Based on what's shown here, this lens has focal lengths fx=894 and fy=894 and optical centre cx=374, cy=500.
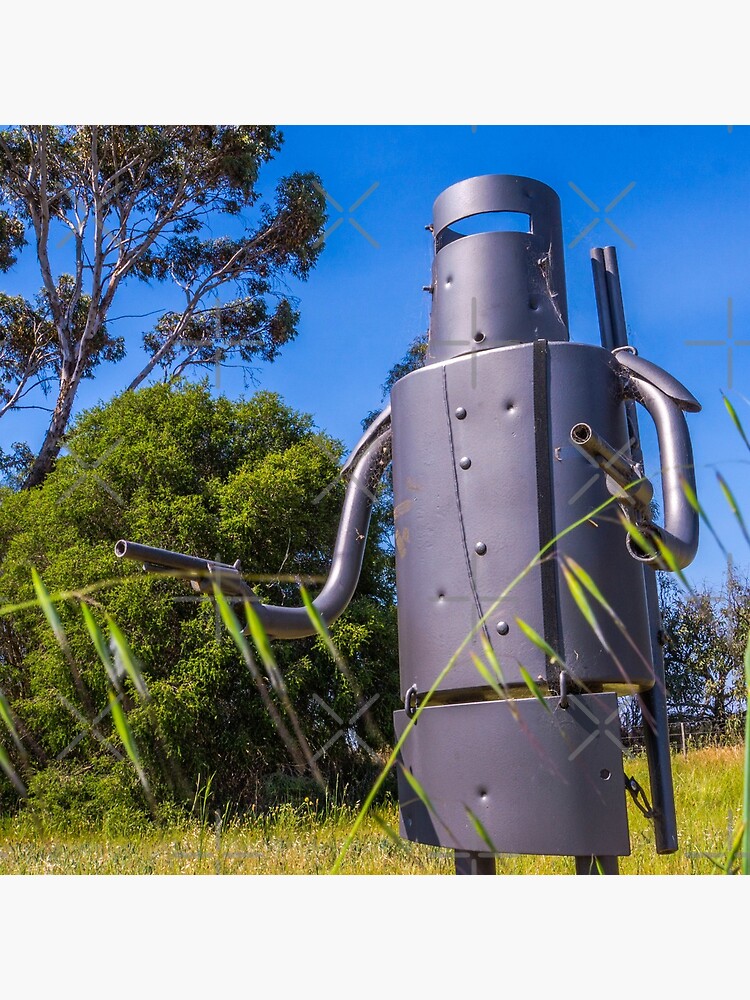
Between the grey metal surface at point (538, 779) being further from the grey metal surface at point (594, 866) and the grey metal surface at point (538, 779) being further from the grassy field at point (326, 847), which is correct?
the grassy field at point (326, 847)

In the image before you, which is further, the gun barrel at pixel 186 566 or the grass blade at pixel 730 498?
the gun barrel at pixel 186 566

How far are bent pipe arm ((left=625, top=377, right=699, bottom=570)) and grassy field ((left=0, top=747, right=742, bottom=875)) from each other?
67cm

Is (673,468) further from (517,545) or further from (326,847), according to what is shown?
(326,847)

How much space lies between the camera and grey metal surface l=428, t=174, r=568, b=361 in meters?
1.50

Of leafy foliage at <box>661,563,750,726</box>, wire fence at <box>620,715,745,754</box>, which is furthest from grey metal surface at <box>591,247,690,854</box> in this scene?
wire fence at <box>620,715,745,754</box>

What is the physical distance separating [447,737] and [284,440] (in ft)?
10.6

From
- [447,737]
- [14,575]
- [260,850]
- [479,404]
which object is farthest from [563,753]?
[14,575]

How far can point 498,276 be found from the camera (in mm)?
1498

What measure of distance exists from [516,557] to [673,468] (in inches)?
10.5

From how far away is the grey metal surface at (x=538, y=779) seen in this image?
1258 millimetres

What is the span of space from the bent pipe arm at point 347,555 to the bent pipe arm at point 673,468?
495 millimetres

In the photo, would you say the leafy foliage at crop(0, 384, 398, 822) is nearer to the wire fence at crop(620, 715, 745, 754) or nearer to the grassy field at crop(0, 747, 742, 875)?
the grassy field at crop(0, 747, 742, 875)

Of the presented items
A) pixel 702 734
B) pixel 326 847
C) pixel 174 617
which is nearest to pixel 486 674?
pixel 326 847

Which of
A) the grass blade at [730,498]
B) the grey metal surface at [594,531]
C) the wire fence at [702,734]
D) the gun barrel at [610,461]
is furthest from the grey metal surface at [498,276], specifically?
the wire fence at [702,734]
